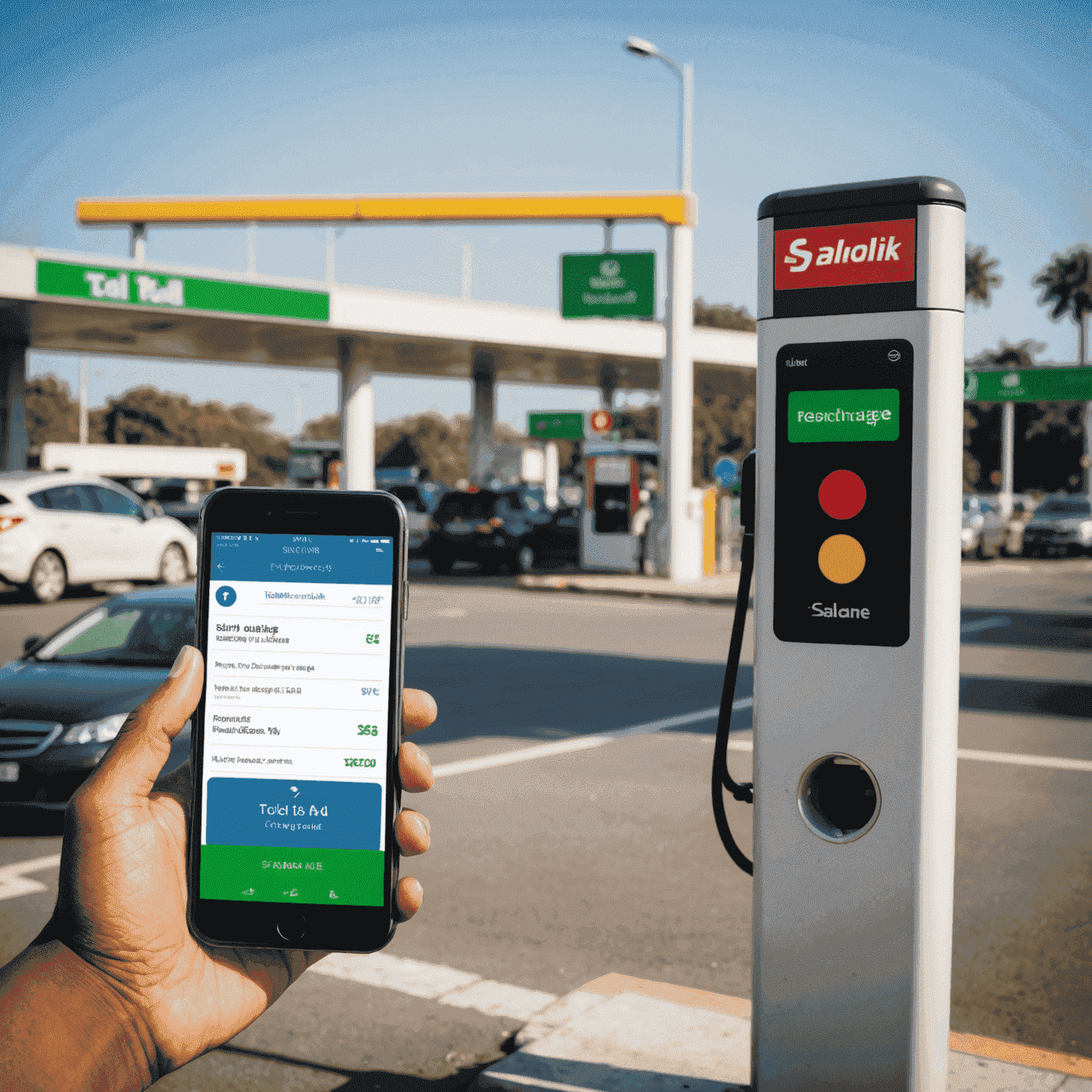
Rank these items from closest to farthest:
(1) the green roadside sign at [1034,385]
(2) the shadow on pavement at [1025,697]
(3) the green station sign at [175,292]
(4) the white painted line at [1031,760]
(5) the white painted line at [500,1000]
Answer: (5) the white painted line at [500,1000], (4) the white painted line at [1031,760], (2) the shadow on pavement at [1025,697], (3) the green station sign at [175,292], (1) the green roadside sign at [1034,385]

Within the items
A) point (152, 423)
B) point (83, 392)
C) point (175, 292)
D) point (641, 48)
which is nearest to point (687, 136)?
point (641, 48)

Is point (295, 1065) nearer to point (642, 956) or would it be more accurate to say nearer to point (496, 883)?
point (642, 956)

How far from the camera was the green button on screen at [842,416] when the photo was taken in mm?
2600

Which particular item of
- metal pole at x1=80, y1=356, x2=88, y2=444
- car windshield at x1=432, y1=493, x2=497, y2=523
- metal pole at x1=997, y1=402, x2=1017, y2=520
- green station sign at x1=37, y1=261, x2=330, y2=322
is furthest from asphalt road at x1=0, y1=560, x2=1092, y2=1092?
metal pole at x1=80, y1=356, x2=88, y2=444

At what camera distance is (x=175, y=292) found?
1021 inches

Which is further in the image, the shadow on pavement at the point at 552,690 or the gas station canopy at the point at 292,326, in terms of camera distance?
the gas station canopy at the point at 292,326

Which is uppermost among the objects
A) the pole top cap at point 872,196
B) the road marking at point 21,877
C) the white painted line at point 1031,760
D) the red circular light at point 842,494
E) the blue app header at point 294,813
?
the pole top cap at point 872,196

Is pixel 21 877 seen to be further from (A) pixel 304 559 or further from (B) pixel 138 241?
(B) pixel 138 241

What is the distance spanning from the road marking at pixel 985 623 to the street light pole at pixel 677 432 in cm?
611

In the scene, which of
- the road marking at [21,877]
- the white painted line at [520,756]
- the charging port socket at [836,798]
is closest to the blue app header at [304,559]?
the charging port socket at [836,798]

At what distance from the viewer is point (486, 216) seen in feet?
77.3

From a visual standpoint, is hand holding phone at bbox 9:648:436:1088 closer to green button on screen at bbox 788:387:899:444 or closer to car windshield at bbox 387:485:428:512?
green button on screen at bbox 788:387:899:444

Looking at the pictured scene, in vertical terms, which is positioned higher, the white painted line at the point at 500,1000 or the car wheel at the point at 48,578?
the car wheel at the point at 48,578

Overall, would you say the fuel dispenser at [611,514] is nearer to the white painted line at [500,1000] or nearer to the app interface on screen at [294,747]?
the white painted line at [500,1000]
